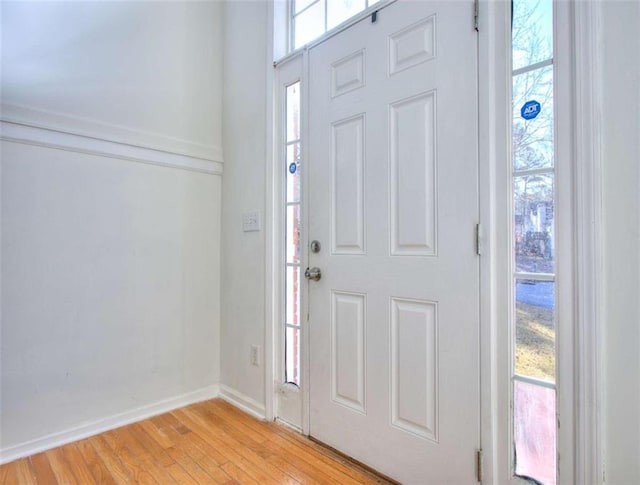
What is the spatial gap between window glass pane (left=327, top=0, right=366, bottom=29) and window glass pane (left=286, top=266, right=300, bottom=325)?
1.30 m

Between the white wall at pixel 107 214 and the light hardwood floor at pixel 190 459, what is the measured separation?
152 mm

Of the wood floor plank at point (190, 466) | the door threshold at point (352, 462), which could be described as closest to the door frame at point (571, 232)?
the door threshold at point (352, 462)

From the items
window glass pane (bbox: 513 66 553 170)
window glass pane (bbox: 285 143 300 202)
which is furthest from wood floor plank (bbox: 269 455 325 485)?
window glass pane (bbox: 513 66 553 170)

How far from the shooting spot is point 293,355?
190 cm

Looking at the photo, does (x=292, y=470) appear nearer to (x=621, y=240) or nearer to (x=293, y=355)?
(x=293, y=355)

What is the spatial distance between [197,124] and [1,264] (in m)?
1.29

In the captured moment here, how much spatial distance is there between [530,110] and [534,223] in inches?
14.4

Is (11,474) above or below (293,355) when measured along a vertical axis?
below

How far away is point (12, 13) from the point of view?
5.29 feet

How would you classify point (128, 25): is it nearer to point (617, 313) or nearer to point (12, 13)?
point (12, 13)

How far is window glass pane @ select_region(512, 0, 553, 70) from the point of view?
3.53 ft

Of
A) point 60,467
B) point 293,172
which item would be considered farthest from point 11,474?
point 293,172

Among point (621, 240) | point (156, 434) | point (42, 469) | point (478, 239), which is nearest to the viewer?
point (621, 240)

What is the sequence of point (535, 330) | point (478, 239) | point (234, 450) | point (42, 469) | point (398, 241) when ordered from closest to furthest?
point (535, 330) < point (478, 239) < point (398, 241) < point (42, 469) < point (234, 450)
